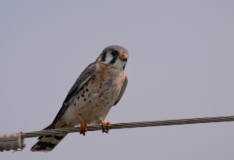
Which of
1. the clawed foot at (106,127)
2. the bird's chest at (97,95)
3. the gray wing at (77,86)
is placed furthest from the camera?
the gray wing at (77,86)

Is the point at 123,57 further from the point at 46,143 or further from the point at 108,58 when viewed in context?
the point at 46,143

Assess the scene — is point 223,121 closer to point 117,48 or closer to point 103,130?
point 103,130

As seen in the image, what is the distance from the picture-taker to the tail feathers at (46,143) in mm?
9438

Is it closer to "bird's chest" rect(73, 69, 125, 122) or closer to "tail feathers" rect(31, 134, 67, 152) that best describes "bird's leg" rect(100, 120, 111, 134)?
"bird's chest" rect(73, 69, 125, 122)

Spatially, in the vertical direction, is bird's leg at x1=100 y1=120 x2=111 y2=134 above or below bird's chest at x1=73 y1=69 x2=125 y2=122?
below

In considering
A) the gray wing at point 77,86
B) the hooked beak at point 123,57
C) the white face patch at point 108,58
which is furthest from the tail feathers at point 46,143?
the hooked beak at point 123,57

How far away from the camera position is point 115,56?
376 inches

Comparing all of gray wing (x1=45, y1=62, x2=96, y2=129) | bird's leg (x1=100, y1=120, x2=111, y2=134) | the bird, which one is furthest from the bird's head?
bird's leg (x1=100, y1=120, x2=111, y2=134)

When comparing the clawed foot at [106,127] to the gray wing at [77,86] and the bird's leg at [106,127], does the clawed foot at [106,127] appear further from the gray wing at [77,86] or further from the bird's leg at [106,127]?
the gray wing at [77,86]

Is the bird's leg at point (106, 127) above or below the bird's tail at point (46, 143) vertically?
above

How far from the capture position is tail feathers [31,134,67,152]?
9438 millimetres

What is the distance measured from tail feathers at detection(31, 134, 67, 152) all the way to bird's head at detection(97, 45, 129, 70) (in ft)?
5.26

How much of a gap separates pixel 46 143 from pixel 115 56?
1963mm

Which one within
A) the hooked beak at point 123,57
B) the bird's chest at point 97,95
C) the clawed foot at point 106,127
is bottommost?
the clawed foot at point 106,127
